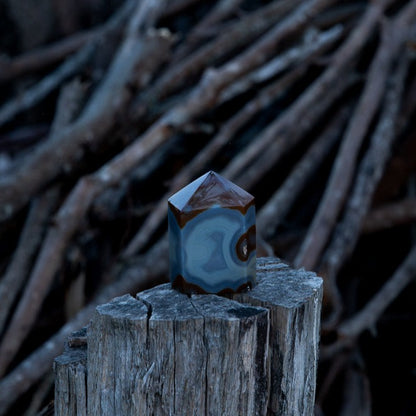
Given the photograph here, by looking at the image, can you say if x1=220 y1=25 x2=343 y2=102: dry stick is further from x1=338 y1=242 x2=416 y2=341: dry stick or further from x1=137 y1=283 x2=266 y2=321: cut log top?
x1=137 y1=283 x2=266 y2=321: cut log top

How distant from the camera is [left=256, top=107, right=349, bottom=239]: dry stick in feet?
8.05

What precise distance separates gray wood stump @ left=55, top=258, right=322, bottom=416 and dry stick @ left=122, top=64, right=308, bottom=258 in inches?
53.1

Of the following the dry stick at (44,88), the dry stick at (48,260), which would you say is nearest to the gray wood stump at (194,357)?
the dry stick at (48,260)

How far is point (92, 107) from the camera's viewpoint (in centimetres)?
280

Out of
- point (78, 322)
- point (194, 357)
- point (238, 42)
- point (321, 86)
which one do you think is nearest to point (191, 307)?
point (194, 357)

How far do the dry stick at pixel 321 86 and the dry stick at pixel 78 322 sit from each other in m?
0.55

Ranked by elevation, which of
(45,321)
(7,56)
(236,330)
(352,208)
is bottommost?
(45,321)

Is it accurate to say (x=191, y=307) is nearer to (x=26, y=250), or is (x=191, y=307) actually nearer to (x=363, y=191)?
(x=26, y=250)

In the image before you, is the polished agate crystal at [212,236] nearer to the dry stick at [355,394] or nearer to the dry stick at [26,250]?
the dry stick at [26,250]

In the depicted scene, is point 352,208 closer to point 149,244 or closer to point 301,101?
point 301,101

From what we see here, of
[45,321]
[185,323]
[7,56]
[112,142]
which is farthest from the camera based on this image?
[7,56]

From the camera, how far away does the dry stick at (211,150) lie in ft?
7.88

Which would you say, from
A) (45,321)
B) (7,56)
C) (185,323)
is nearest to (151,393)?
(185,323)

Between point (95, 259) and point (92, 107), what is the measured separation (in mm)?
788
